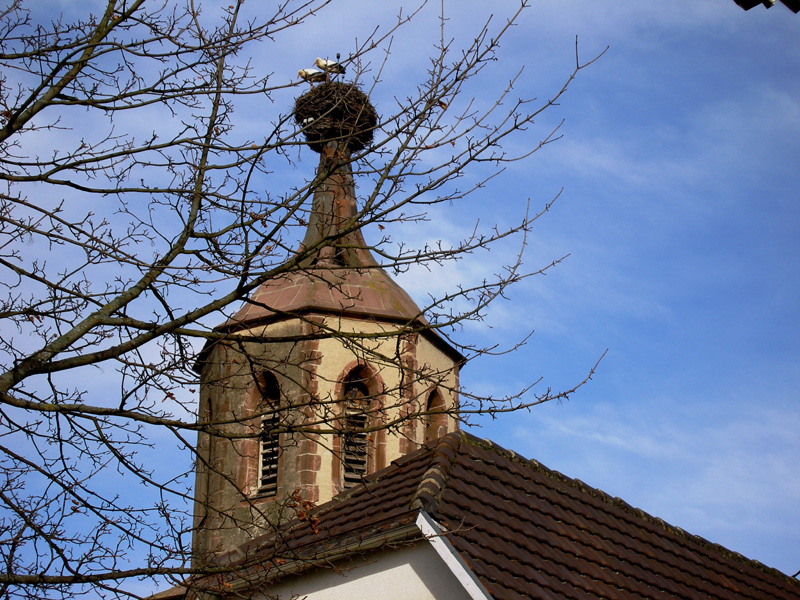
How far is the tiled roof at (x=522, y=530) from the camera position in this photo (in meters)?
7.70

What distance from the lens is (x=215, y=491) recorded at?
14.1 metres

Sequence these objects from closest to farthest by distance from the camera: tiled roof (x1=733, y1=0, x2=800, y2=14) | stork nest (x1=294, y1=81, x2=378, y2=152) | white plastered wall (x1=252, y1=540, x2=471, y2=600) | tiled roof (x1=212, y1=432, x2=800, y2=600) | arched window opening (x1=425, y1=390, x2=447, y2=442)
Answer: tiled roof (x1=733, y1=0, x2=800, y2=14), stork nest (x1=294, y1=81, x2=378, y2=152), white plastered wall (x1=252, y1=540, x2=471, y2=600), tiled roof (x1=212, y1=432, x2=800, y2=600), arched window opening (x1=425, y1=390, x2=447, y2=442)

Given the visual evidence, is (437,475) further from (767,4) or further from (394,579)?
(767,4)

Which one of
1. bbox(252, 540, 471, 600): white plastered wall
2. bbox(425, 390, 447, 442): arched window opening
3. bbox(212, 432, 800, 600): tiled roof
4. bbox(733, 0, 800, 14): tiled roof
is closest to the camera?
bbox(733, 0, 800, 14): tiled roof

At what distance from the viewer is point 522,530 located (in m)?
8.58

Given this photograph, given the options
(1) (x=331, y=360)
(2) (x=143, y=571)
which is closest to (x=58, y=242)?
(2) (x=143, y=571)

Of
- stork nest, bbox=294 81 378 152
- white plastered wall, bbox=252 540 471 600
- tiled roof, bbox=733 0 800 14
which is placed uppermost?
stork nest, bbox=294 81 378 152

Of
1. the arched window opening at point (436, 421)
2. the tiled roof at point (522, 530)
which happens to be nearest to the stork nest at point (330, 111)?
the tiled roof at point (522, 530)

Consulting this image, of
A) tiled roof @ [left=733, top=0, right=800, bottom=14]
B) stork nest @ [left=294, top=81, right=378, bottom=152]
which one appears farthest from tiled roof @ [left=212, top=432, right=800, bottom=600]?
tiled roof @ [left=733, top=0, right=800, bottom=14]

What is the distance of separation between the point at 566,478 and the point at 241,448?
5196 mm

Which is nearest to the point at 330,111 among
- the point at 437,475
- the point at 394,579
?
the point at 437,475

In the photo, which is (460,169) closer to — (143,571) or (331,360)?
(143,571)

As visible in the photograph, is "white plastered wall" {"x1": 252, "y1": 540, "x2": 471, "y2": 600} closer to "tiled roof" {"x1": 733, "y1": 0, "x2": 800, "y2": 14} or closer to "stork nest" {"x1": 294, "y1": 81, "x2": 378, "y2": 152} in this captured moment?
"stork nest" {"x1": 294, "y1": 81, "x2": 378, "y2": 152}

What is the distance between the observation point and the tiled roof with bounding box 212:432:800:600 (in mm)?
7703
